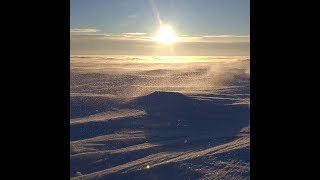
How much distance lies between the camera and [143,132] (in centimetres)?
2808

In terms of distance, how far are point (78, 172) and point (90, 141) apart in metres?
7.91

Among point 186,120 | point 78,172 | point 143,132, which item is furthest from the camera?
point 186,120
